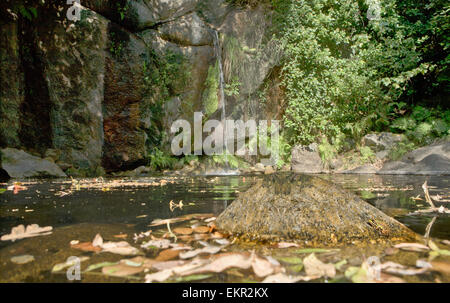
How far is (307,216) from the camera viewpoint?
187 cm

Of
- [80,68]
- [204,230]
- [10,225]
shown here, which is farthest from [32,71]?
[204,230]

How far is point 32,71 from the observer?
26.1 feet

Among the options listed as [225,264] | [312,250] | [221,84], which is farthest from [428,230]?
[221,84]

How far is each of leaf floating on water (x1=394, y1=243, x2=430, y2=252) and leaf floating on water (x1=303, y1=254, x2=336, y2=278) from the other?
64 centimetres

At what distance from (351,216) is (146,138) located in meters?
8.27

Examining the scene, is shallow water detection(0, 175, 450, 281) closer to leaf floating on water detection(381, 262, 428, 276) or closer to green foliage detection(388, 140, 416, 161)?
leaf floating on water detection(381, 262, 428, 276)

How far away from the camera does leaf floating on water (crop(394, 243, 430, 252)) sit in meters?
1.61

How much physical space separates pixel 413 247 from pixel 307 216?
0.63 metres

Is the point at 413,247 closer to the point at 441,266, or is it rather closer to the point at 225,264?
the point at 441,266

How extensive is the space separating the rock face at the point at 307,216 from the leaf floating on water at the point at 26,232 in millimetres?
1321

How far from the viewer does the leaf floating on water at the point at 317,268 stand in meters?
1.26

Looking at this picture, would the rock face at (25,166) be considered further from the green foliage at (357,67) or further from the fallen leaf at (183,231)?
the green foliage at (357,67)

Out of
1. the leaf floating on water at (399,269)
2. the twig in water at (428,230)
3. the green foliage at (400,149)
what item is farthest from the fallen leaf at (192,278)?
the green foliage at (400,149)
